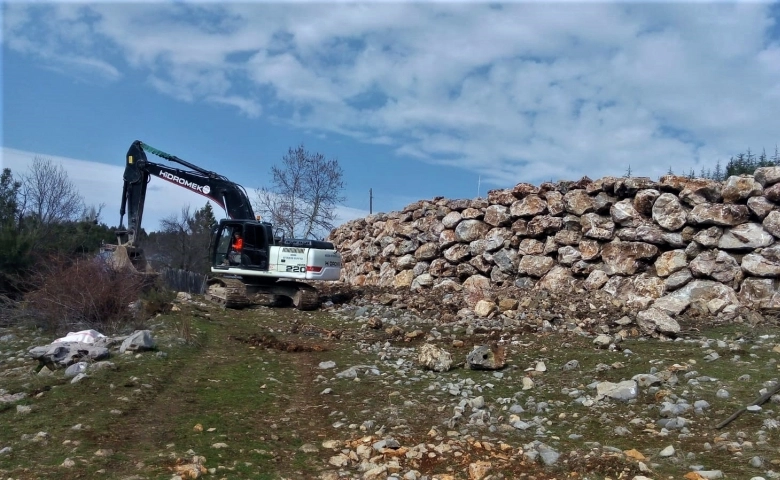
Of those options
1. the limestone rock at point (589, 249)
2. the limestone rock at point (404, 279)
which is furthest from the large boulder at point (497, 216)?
the limestone rock at point (404, 279)

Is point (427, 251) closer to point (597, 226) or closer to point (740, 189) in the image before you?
point (597, 226)

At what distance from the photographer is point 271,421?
247 inches

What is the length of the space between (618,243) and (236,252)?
29.7 ft

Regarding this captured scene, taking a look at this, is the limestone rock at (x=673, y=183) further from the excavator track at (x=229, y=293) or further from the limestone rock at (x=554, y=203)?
the excavator track at (x=229, y=293)

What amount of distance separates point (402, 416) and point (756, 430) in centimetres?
310

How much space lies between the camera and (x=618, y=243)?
1345cm

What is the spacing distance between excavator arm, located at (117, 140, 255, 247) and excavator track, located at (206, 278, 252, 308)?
1962 millimetres

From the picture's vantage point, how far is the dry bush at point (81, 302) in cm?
1077

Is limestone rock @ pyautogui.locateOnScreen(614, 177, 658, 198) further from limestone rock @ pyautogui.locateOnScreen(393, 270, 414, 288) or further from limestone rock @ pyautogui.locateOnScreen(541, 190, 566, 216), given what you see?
limestone rock @ pyautogui.locateOnScreen(393, 270, 414, 288)

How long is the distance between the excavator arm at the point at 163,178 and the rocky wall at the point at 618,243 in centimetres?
502

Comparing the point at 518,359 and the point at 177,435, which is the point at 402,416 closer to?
the point at 177,435

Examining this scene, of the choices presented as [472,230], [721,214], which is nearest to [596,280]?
[721,214]

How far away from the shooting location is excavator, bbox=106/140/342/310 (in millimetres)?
15742

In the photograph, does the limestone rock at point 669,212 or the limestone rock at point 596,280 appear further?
the limestone rock at point 596,280
